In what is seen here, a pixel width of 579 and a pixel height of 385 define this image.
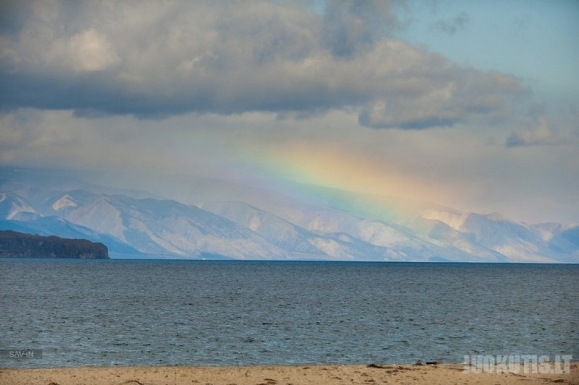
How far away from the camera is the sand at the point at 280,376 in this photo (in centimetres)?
3173

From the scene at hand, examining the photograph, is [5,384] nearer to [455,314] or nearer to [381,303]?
[455,314]

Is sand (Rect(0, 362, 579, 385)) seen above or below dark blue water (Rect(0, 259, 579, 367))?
above

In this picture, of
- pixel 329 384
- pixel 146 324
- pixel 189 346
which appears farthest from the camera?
pixel 146 324

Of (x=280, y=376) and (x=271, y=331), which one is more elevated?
(x=280, y=376)

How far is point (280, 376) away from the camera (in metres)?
33.1

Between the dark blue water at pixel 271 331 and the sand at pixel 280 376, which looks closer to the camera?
the sand at pixel 280 376

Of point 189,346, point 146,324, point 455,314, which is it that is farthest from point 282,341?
point 455,314

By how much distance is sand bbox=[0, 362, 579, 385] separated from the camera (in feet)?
104

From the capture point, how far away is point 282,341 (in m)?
55.7

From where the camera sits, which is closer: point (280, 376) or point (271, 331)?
point (280, 376)

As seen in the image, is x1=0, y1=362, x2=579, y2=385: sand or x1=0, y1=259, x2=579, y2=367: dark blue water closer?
x1=0, y1=362, x2=579, y2=385: sand

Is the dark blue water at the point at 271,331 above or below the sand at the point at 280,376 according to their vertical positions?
below

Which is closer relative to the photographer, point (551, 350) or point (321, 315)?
point (551, 350)

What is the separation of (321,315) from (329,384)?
48188 millimetres
